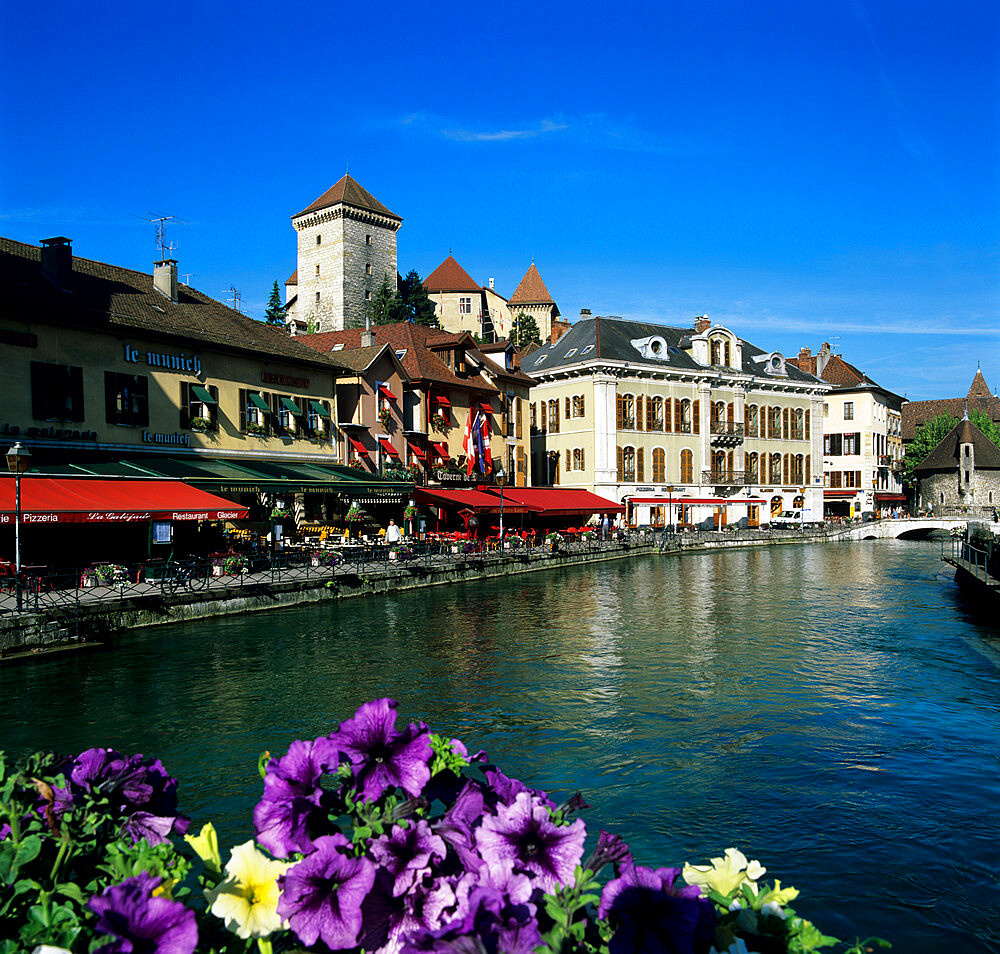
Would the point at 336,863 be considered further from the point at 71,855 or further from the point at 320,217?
the point at 320,217

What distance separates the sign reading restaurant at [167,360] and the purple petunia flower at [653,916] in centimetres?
2775

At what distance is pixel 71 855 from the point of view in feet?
9.04

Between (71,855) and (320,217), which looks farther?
(320,217)

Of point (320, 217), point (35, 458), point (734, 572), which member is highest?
point (320, 217)

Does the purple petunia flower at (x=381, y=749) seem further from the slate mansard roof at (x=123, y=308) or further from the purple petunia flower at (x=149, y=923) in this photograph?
the slate mansard roof at (x=123, y=308)

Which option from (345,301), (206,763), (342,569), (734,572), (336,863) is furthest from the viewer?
(345,301)

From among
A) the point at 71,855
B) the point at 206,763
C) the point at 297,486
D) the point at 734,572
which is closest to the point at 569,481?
the point at 734,572

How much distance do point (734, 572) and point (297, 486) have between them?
19338 millimetres

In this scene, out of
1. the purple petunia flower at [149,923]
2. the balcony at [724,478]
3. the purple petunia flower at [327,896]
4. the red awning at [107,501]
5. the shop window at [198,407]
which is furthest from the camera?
the balcony at [724,478]

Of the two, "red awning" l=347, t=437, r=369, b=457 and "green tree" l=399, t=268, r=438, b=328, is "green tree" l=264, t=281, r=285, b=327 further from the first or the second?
"red awning" l=347, t=437, r=369, b=457

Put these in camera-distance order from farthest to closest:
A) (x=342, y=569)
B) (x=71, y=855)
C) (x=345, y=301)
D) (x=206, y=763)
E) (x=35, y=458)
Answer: (x=345, y=301)
(x=342, y=569)
(x=35, y=458)
(x=206, y=763)
(x=71, y=855)

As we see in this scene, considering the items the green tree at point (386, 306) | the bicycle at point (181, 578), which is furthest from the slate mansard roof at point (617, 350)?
the bicycle at point (181, 578)

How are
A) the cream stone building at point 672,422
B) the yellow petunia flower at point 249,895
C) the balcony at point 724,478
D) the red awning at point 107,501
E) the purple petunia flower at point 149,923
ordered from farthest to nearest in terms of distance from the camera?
the balcony at point 724,478 → the cream stone building at point 672,422 → the red awning at point 107,501 → the yellow petunia flower at point 249,895 → the purple petunia flower at point 149,923

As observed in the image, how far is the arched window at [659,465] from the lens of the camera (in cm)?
5775
